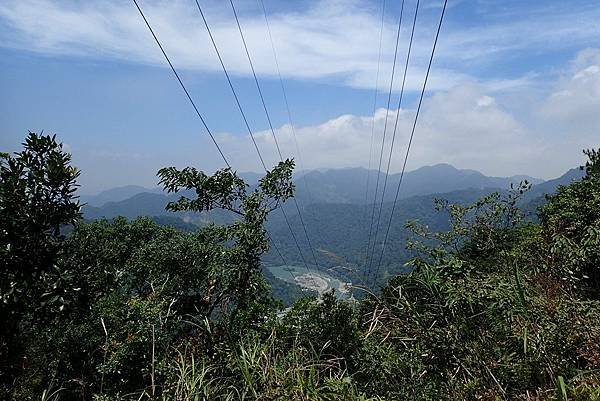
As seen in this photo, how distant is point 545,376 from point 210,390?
259 cm

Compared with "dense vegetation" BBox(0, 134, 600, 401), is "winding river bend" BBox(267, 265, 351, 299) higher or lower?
lower

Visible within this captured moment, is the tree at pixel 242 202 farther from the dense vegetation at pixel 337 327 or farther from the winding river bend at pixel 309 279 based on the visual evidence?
the winding river bend at pixel 309 279

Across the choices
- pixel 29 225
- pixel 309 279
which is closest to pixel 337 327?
pixel 29 225

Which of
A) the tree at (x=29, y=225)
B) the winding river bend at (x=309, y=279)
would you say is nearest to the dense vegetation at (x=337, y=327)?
the tree at (x=29, y=225)

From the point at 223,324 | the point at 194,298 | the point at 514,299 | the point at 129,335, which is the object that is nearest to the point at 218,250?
the point at 194,298

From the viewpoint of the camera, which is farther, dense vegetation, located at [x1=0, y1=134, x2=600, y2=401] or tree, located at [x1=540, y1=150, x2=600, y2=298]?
tree, located at [x1=540, y1=150, x2=600, y2=298]

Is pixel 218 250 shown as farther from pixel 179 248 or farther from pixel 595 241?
pixel 595 241

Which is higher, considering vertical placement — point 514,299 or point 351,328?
point 514,299

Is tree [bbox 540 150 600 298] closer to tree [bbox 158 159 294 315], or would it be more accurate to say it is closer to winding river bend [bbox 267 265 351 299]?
winding river bend [bbox 267 265 351 299]

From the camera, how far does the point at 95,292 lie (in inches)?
206

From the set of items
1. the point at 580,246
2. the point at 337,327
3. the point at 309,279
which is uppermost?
the point at 580,246

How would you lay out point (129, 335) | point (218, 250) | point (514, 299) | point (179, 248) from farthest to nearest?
point (179, 248)
point (218, 250)
point (129, 335)
point (514, 299)

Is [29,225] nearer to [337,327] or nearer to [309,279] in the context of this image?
[337,327]

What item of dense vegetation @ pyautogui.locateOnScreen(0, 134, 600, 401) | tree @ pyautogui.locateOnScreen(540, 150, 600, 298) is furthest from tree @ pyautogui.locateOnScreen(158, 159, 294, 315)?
tree @ pyautogui.locateOnScreen(540, 150, 600, 298)
